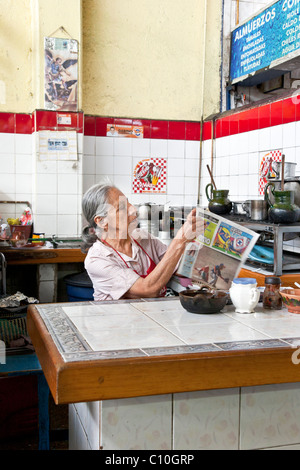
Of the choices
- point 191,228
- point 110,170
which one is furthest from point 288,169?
point 110,170

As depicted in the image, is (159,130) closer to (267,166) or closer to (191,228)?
(267,166)

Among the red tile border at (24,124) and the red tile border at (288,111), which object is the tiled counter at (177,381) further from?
the red tile border at (24,124)

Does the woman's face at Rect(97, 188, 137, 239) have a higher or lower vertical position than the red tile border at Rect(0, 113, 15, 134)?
lower

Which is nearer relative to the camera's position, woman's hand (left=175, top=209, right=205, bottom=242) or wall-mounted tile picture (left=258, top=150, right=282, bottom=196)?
woman's hand (left=175, top=209, right=205, bottom=242)

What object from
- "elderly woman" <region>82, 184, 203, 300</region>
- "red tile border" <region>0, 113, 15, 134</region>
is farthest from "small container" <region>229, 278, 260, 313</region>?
"red tile border" <region>0, 113, 15, 134</region>

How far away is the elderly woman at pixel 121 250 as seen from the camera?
8.78ft

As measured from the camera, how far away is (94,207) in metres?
2.94

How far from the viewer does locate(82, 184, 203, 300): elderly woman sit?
2.68 m

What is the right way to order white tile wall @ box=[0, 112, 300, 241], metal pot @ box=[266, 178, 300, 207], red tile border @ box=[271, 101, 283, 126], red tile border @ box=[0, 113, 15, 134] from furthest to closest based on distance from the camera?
red tile border @ box=[0, 113, 15, 134]
white tile wall @ box=[0, 112, 300, 241]
red tile border @ box=[271, 101, 283, 126]
metal pot @ box=[266, 178, 300, 207]

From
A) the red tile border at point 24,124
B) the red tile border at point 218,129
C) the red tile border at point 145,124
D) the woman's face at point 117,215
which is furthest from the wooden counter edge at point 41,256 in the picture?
the red tile border at point 218,129

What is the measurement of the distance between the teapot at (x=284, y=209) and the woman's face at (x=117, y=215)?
1.07 meters

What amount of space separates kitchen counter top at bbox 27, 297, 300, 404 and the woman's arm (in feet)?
2.20

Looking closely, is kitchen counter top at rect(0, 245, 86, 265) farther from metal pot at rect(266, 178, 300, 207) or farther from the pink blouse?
metal pot at rect(266, 178, 300, 207)

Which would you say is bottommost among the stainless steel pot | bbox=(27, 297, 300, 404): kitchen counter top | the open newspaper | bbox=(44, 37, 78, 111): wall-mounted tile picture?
bbox=(27, 297, 300, 404): kitchen counter top
